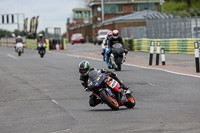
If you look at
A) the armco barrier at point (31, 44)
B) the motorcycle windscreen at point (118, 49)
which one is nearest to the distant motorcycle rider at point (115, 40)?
the motorcycle windscreen at point (118, 49)

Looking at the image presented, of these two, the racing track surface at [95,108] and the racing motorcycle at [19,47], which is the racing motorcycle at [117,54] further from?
the racing motorcycle at [19,47]

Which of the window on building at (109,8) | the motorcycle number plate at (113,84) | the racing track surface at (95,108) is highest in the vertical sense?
the window on building at (109,8)

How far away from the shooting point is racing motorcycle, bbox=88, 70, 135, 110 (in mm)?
10359

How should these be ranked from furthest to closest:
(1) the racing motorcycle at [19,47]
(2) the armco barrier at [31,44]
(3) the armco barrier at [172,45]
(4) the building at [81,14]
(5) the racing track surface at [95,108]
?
(4) the building at [81,14] → (2) the armco barrier at [31,44] → (1) the racing motorcycle at [19,47] → (3) the armco barrier at [172,45] → (5) the racing track surface at [95,108]

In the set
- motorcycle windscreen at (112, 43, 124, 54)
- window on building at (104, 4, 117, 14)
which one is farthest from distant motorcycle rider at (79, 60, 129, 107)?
window on building at (104, 4, 117, 14)

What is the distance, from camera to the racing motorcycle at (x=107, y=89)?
408 inches

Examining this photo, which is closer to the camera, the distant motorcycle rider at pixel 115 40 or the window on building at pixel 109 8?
the distant motorcycle rider at pixel 115 40

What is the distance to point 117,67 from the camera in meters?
22.0

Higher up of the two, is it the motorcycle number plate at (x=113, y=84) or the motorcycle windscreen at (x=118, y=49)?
the motorcycle windscreen at (x=118, y=49)

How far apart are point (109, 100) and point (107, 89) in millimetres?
212

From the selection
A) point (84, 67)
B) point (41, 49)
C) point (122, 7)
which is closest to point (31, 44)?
point (41, 49)

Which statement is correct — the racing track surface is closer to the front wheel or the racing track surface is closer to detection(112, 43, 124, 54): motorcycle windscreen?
the front wheel

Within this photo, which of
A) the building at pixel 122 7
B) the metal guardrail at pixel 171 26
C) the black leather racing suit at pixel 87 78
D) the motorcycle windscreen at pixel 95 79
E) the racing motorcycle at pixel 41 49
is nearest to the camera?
the motorcycle windscreen at pixel 95 79

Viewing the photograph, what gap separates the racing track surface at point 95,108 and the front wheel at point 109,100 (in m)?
0.11
